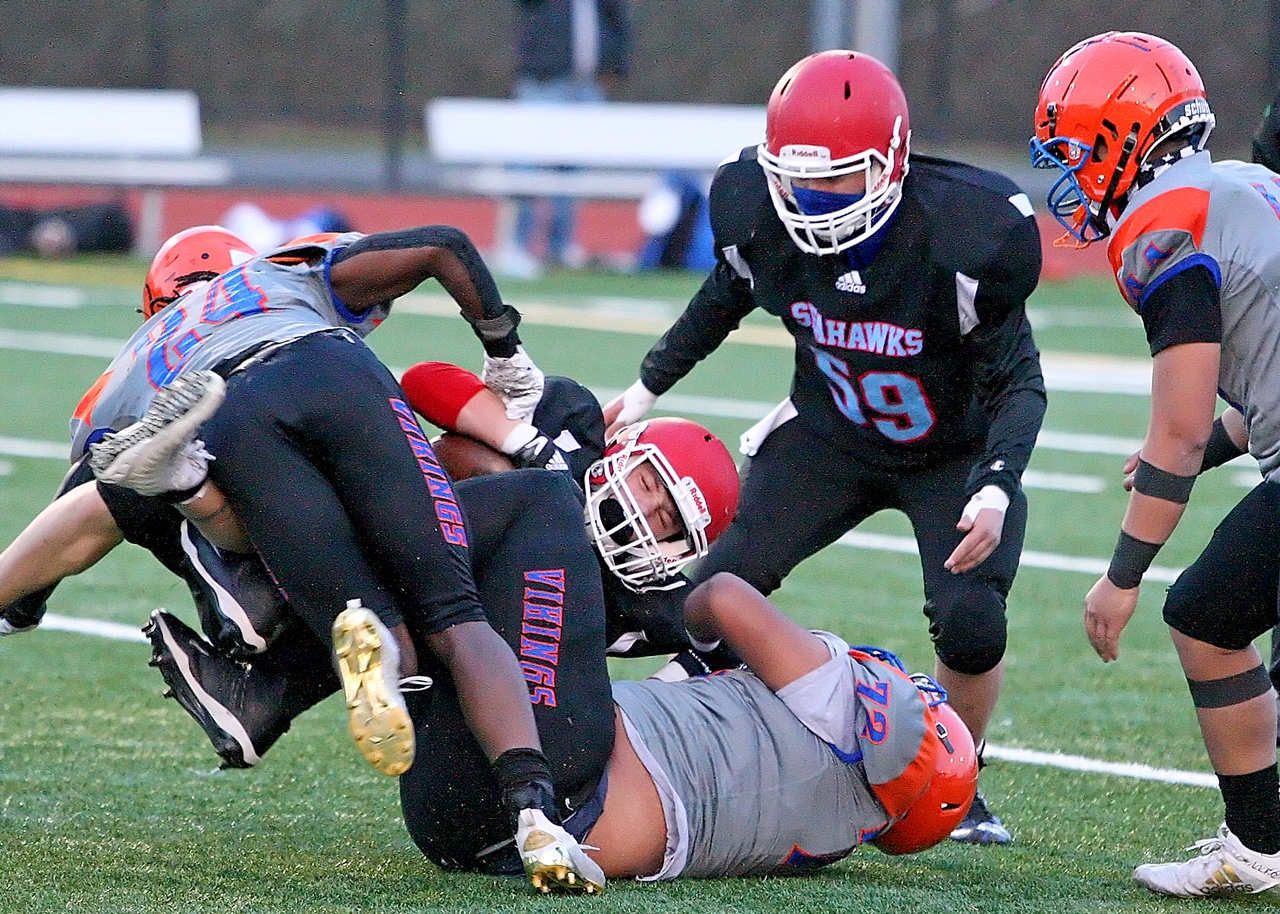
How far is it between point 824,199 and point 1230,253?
85 cm

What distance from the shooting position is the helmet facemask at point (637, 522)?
344 centimetres

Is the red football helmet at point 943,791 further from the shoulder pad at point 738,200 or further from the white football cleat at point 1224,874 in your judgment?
the shoulder pad at point 738,200

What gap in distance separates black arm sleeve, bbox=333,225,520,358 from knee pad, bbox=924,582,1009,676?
1.03 m

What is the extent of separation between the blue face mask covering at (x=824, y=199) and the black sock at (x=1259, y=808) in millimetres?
1301

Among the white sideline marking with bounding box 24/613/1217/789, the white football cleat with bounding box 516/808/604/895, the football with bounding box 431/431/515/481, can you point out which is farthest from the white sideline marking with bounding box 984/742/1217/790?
the white football cleat with bounding box 516/808/604/895

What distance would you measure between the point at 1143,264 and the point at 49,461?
515 cm

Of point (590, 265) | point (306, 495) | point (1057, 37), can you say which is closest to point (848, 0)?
point (590, 265)

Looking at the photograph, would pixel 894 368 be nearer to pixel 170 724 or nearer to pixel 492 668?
pixel 492 668

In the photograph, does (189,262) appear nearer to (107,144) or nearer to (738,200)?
(738,200)

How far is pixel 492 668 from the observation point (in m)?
3.10

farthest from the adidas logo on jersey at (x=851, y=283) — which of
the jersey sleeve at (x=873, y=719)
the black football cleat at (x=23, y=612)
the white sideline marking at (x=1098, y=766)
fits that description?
the black football cleat at (x=23, y=612)

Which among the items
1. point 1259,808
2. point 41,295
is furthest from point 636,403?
point 41,295

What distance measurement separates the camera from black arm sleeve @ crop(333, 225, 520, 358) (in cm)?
348

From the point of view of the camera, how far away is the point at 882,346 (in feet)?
12.7
